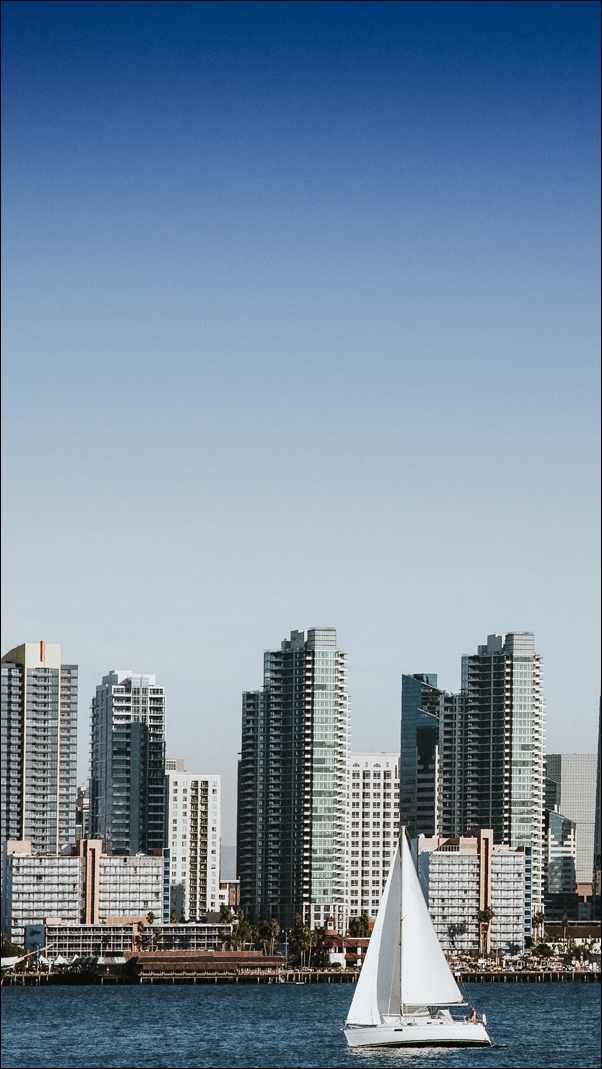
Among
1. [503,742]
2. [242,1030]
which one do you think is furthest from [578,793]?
[242,1030]

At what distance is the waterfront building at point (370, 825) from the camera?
118 m

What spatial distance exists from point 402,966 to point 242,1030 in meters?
17.4

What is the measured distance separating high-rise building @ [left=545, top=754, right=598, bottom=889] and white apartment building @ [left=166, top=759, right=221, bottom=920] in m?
36.7

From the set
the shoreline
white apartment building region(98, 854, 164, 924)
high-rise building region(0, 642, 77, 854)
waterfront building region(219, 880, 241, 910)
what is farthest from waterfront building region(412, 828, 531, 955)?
high-rise building region(0, 642, 77, 854)

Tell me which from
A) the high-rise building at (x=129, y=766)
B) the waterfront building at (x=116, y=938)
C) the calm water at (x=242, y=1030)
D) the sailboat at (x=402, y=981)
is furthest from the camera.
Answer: the high-rise building at (x=129, y=766)

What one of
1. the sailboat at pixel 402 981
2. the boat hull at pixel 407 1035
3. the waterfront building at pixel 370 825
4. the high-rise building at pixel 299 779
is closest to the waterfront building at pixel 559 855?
the waterfront building at pixel 370 825

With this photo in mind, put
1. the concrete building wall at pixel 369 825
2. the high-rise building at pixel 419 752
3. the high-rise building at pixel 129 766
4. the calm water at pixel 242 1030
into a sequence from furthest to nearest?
the high-rise building at pixel 419 752, the concrete building wall at pixel 369 825, the high-rise building at pixel 129 766, the calm water at pixel 242 1030

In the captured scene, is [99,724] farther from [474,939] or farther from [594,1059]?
[594,1059]

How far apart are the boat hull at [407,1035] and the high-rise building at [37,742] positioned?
67151 mm

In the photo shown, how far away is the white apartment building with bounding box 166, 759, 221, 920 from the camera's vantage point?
116 meters

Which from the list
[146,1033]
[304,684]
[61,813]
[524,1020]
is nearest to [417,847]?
[304,684]

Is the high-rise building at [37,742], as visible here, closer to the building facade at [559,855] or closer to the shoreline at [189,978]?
the shoreline at [189,978]

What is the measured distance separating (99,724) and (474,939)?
100 ft

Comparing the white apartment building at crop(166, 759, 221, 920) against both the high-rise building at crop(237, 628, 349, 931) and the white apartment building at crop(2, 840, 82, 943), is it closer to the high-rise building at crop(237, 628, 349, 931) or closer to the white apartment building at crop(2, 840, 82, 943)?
the high-rise building at crop(237, 628, 349, 931)
